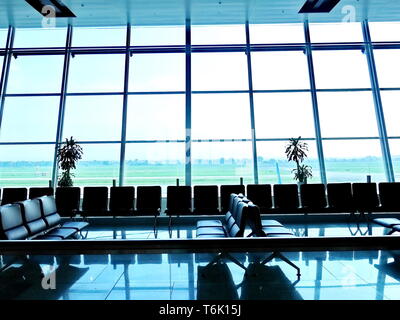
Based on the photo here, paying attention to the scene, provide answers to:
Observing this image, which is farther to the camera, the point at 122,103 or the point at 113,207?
the point at 122,103

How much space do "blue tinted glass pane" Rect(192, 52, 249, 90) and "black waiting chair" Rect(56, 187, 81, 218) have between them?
3717 mm

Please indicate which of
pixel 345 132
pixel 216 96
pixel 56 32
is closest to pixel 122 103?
pixel 216 96

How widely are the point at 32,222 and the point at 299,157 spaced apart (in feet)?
17.4

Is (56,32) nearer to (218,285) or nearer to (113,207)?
(113,207)

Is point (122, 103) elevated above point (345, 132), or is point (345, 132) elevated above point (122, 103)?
→ point (122, 103)

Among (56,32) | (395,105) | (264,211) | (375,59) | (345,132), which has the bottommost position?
(264,211)

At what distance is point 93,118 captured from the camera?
631 cm

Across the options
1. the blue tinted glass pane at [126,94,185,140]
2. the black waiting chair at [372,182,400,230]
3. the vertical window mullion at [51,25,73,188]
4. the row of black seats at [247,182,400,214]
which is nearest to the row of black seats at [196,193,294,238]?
the row of black seats at [247,182,400,214]

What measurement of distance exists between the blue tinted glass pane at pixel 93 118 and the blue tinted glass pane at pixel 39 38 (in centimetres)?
173

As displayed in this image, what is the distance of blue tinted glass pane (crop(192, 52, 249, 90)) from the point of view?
20.8 ft

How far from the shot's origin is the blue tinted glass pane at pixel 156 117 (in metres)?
6.15

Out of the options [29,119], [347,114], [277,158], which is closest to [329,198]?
[277,158]
